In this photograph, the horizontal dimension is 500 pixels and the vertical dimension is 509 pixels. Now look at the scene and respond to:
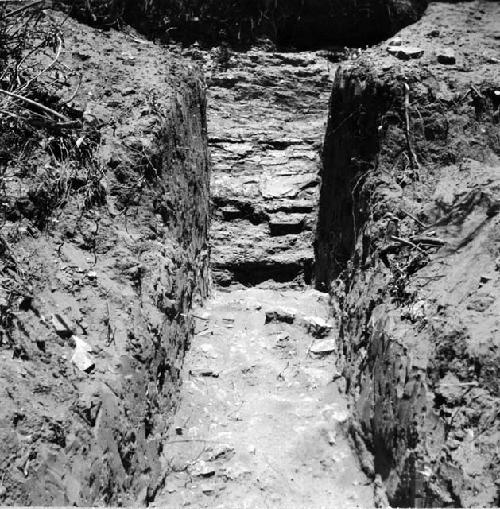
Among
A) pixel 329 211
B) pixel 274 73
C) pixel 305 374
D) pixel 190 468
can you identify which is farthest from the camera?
pixel 274 73

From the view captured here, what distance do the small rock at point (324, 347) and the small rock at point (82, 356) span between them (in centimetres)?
187

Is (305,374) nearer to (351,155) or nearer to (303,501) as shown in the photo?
(303,501)

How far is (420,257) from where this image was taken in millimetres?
4109

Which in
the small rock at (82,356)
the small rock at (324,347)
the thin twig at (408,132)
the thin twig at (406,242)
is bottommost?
the small rock at (324,347)

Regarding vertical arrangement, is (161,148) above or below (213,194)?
A: above

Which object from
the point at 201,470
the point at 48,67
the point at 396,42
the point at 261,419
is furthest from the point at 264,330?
the point at 396,42

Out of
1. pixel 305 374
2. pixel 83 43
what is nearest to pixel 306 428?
pixel 305 374

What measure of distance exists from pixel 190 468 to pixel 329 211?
289 centimetres

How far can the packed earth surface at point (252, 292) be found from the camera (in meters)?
3.18

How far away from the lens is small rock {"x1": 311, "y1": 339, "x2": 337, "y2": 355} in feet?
16.0

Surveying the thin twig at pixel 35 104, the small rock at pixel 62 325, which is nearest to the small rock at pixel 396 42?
the thin twig at pixel 35 104

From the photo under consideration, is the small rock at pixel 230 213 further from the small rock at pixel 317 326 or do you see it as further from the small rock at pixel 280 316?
the small rock at pixel 317 326

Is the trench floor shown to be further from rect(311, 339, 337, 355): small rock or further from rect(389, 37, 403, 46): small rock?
rect(389, 37, 403, 46): small rock

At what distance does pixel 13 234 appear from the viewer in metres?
3.77
